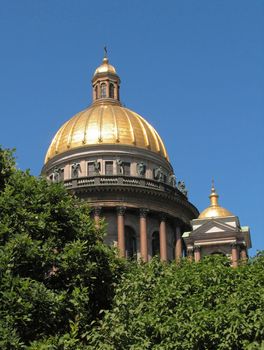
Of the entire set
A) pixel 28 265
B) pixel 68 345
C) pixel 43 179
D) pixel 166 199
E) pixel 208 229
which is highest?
pixel 166 199

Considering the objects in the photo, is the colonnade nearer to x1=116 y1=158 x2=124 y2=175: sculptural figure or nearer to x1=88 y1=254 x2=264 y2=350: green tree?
x1=116 y1=158 x2=124 y2=175: sculptural figure

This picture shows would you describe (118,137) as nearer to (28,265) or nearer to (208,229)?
(208,229)

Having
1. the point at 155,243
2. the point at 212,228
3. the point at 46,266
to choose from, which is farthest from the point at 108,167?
the point at 46,266

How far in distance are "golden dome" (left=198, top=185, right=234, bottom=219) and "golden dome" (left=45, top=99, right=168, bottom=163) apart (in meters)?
11.2

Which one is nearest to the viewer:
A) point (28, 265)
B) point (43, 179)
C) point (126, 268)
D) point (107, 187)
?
point (28, 265)

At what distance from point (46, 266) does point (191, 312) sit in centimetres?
528

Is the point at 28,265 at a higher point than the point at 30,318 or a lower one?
higher

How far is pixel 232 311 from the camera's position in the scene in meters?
25.0

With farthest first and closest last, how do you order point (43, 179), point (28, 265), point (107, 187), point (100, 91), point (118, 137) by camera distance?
point (100, 91), point (118, 137), point (107, 187), point (43, 179), point (28, 265)

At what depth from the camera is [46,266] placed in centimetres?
2772

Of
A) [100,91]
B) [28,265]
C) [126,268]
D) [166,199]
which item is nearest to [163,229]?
[166,199]

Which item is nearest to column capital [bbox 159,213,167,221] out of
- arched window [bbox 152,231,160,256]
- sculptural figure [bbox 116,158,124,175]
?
arched window [bbox 152,231,160,256]

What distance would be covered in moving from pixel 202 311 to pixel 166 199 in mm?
42532

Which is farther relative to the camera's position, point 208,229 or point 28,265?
point 208,229
